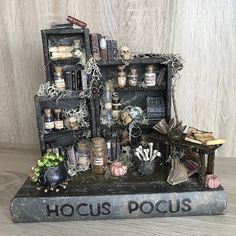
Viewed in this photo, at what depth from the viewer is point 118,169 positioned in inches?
39.2

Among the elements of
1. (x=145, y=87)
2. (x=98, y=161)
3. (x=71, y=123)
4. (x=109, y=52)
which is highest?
(x=109, y=52)

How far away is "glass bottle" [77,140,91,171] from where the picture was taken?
1054 mm

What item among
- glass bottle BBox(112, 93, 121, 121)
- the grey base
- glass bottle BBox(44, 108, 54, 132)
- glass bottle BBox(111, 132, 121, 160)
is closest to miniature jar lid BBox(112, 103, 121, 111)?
glass bottle BBox(112, 93, 121, 121)

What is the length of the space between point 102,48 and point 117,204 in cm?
48

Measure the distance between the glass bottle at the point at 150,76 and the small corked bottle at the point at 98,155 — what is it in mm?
239

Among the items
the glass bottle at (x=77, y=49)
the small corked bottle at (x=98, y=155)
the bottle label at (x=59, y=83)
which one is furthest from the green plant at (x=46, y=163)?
the glass bottle at (x=77, y=49)

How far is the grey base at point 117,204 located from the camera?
2.87 feet

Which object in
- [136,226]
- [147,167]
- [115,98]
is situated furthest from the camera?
[115,98]

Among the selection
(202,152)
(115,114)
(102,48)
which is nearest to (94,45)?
(102,48)

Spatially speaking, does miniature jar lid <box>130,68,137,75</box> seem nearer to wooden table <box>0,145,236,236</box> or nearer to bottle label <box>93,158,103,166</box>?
bottle label <box>93,158,103,166</box>

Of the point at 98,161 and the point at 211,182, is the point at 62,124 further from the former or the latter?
the point at 211,182

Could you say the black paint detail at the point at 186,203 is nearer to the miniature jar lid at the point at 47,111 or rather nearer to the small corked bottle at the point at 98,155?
the small corked bottle at the point at 98,155

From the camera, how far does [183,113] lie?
128cm

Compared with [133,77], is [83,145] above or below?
below
